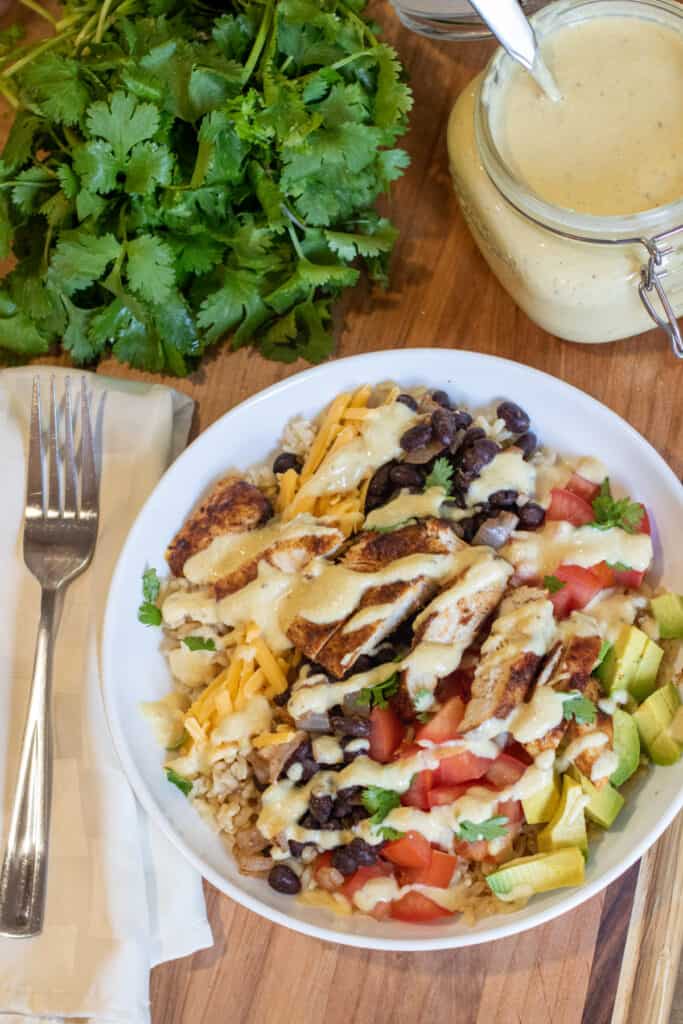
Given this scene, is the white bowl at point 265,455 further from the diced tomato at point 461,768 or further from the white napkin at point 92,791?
the diced tomato at point 461,768

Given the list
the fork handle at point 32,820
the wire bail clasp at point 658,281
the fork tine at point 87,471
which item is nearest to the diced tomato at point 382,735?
the fork handle at point 32,820

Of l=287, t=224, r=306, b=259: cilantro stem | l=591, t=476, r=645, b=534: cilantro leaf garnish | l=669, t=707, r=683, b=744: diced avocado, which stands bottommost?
l=669, t=707, r=683, b=744: diced avocado

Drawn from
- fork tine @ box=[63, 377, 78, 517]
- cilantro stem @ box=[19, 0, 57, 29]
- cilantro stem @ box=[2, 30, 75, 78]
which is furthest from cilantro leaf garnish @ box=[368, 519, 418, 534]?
cilantro stem @ box=[19, 0, 57, 29]

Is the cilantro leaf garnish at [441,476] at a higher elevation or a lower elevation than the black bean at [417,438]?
lower

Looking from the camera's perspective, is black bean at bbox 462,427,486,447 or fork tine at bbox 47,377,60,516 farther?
fork tine at bbox 47,377,60,516

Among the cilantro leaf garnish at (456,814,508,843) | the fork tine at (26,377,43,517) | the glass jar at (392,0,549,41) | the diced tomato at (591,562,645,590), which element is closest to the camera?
the cilantro leaf garnish at (456,814,508,843)

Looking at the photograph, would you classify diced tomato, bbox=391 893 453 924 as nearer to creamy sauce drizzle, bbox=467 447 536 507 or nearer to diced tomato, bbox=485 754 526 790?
diced tomato, bbox=485 754 526 790

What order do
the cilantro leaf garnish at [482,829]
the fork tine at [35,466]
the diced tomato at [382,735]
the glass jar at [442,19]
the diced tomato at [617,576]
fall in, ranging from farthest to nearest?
1. the glass jar at [442,19]
2. the fork tine at [35,466]
3. the diced tomato at [617,576]
4. the diced tomato at [382,735]
5. the cilantro leaf garnish at [482,829]
